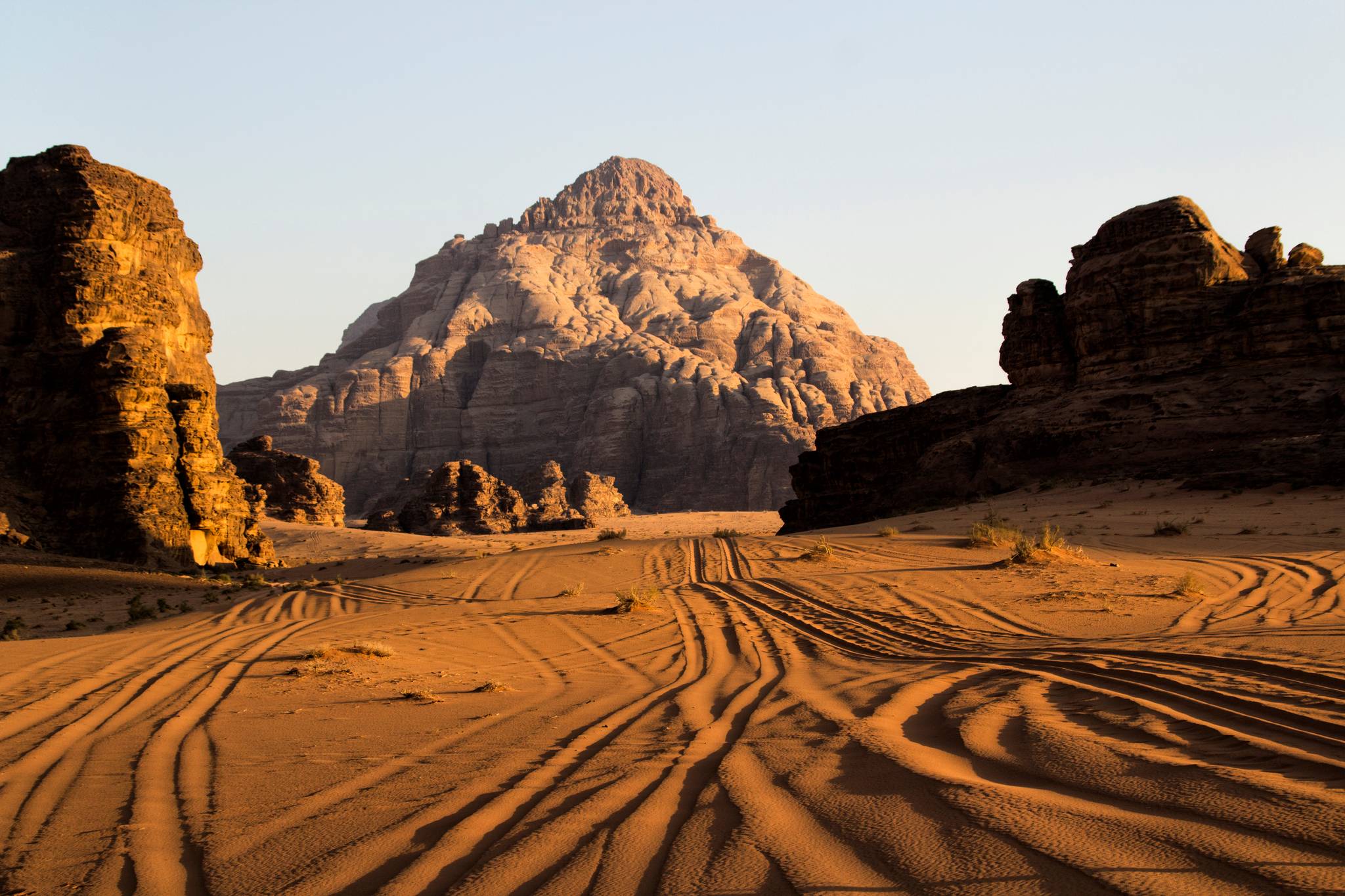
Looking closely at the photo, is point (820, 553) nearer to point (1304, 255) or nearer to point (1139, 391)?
point (1139, 391)

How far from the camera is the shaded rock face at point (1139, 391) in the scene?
27.6 m

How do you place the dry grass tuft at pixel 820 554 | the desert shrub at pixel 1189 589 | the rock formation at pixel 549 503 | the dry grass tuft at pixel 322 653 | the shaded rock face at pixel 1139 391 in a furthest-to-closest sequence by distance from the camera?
the rock formation at pixel 549 503, the shaded rock face at pixel 1139 391, the dry grass tuft at pixel 820 554, the desert shrub at pixel 1189 589, the dry grass tuft at pixel 322 653

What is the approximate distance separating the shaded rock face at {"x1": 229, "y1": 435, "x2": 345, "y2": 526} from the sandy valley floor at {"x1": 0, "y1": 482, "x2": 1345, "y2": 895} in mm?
36735

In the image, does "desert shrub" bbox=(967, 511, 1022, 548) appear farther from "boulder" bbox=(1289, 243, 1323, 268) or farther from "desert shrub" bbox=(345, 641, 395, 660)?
"boulder" bbox=(1289, 243, 1323, 268)

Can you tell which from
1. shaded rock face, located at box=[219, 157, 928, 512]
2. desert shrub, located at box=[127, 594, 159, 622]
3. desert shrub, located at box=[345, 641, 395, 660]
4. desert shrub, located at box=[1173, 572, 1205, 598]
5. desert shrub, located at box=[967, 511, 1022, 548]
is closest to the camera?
desert shrub, located at box=[345, 641, 395, 660]

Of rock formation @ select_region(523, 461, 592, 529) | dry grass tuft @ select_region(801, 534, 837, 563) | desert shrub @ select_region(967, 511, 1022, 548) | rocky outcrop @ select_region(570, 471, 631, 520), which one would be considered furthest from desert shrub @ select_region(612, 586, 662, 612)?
rocky outcrop @ select_region(570, 471, 631, 520)

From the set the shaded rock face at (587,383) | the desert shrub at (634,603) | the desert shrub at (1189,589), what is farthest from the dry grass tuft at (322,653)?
the shaded rock face at (587,383)

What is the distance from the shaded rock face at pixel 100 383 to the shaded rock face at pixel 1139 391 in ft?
75.1

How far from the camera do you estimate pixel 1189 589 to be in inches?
399

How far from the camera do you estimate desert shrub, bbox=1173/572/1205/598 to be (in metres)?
10.0

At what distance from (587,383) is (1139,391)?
80.6 meters

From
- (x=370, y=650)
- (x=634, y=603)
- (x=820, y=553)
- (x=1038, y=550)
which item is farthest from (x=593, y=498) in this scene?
(x=370, y=650)

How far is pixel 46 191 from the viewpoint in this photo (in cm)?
2731

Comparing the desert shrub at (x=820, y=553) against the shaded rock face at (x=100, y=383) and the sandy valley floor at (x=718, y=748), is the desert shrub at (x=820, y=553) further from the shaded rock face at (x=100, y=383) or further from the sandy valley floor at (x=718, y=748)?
the shaded rock face at (x=100, y=383)
